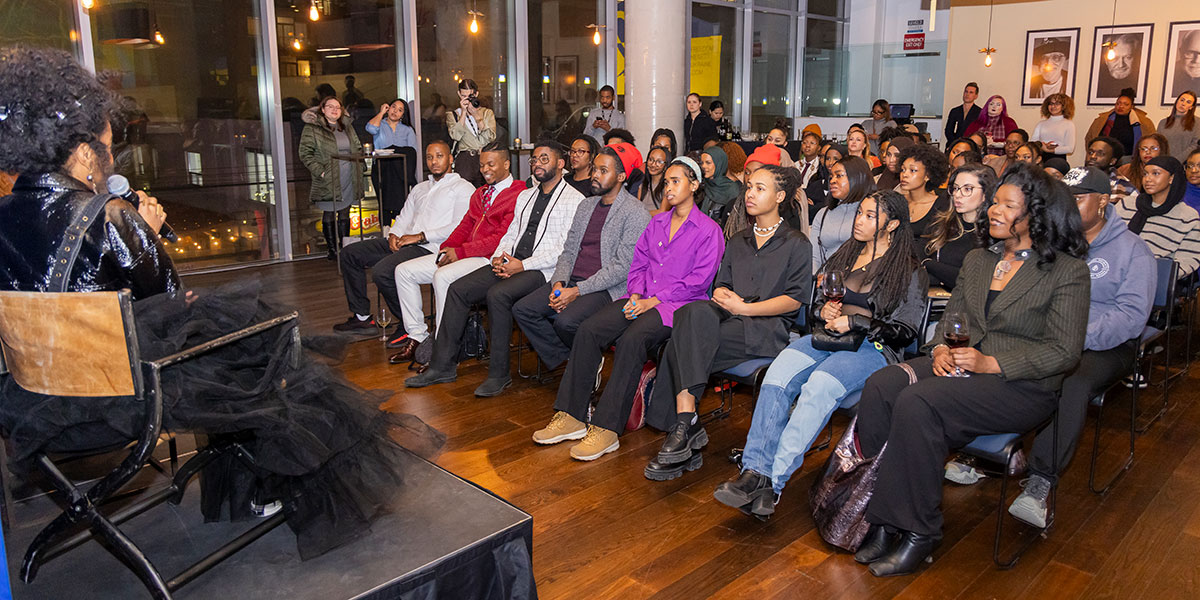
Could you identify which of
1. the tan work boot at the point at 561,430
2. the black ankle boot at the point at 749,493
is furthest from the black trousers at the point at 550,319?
the black ankle boot at the point at 749,493

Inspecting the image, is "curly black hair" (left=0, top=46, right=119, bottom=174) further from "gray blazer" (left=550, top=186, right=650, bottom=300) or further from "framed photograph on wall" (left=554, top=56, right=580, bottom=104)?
"framed photograph on wall" (left=554, top=56, right=580, bottom=104)

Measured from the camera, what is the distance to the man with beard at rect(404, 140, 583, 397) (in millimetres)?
4695

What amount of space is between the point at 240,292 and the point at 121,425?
0.41 meters

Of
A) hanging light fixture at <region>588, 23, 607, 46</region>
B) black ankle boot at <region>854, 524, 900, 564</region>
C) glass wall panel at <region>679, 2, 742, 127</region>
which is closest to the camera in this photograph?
black ankle boot at <region>854, 524, 900, 564</region>

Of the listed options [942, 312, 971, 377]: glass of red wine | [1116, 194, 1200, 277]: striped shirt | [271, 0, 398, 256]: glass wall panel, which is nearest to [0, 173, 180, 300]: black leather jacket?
[942, 312, 971, 377]: glass of red wine

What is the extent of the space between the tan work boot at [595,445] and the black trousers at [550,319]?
2.03ft

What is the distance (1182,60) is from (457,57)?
891cm

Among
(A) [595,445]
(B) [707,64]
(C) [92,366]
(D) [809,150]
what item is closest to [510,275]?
(A) [595,445]

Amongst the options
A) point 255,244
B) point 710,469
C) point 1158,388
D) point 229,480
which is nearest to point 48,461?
point 229,480

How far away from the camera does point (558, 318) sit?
14.4ft

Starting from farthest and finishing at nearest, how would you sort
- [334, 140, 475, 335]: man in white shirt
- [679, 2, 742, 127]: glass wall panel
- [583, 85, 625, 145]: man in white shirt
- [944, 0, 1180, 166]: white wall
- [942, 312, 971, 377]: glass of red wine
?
[679, 2, 742, 127]: glass wall panel, [944, 0, 1180, 166]: white wall, [583, 85, 625, 145]: man in white shirt, [334, 140, 475, 335]: man in white shirt, [942, 312, 971, 377]: glass of red wine

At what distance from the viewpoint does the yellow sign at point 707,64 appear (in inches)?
492

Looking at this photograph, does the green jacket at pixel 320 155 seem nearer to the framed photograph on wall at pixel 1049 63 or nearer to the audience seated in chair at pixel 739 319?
the audience seated in chair at pixel 739 319

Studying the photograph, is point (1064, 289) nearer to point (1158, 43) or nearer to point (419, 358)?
point (419, 358)
